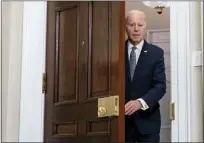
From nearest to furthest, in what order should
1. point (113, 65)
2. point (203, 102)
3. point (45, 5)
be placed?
point (203, 102), point (113, 65), point (45, 5)

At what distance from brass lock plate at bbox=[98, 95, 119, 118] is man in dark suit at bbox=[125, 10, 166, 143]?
0.68 feet

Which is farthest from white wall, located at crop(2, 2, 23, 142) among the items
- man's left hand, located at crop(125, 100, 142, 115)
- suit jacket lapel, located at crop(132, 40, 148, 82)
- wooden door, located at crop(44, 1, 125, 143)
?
suit jacket lapel, located at crop(132, 40, 148, 82)

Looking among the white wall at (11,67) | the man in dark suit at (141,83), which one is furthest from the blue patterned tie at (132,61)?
the white wall at (11,67)

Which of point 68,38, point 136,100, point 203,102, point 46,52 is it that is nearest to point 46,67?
point 46,52

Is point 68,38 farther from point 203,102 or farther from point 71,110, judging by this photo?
point 203,102

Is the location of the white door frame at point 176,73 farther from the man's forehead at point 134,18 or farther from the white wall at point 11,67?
the man's forehead at point 134,18

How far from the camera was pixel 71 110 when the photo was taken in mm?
2316

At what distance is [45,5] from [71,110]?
2.24 ft

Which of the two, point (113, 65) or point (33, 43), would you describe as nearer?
point (113, 65)

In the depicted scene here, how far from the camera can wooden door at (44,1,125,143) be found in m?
2.02

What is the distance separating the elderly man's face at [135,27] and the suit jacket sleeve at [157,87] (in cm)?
17

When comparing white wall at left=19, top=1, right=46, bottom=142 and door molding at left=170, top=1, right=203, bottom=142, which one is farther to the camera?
white wall at left=19, top=1, right=46, bottom=142

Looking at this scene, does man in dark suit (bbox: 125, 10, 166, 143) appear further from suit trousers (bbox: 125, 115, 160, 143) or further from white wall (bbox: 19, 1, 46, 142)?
white wall (bbox: 19, 1, 46, 142)

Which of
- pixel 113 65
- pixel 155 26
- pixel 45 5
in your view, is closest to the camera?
pixel 113 65
